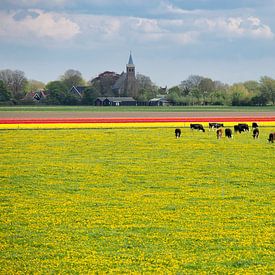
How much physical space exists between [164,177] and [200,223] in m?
8.13

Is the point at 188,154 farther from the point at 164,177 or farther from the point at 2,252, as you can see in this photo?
the point at 2,252

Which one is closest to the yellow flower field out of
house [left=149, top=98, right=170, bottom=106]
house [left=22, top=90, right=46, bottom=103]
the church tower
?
house [left=22, top=90, right=46, bottom=103]

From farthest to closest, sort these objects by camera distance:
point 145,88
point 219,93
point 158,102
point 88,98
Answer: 1. point 145,88
2. point 158,102
3. point 88,98
4. point 219,93

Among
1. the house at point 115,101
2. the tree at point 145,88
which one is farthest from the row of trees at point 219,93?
the house at point 115,101

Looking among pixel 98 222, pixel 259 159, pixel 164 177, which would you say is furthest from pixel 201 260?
pixel 259 159

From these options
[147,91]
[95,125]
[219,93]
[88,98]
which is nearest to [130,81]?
[147,91]

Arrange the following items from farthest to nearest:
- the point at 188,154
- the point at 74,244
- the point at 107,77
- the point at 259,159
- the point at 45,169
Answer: the point at 107,77
the point at 188,154
the point at 259,159
the point at 45,169
the point at 74,244

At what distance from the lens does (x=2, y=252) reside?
12211 millimetres

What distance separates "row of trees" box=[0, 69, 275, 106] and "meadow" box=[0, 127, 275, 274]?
10438cm

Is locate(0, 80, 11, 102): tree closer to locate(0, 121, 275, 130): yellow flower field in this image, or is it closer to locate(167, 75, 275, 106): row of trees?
locate(167, 75, 275, 106): row of trees

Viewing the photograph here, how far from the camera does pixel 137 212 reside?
16016mm

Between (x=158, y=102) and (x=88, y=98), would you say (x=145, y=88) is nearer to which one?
(x=158, y=102)

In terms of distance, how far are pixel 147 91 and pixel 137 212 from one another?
Answer: 492ft

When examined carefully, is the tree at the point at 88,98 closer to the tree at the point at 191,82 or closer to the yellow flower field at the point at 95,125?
the tree at the point at 191,82
